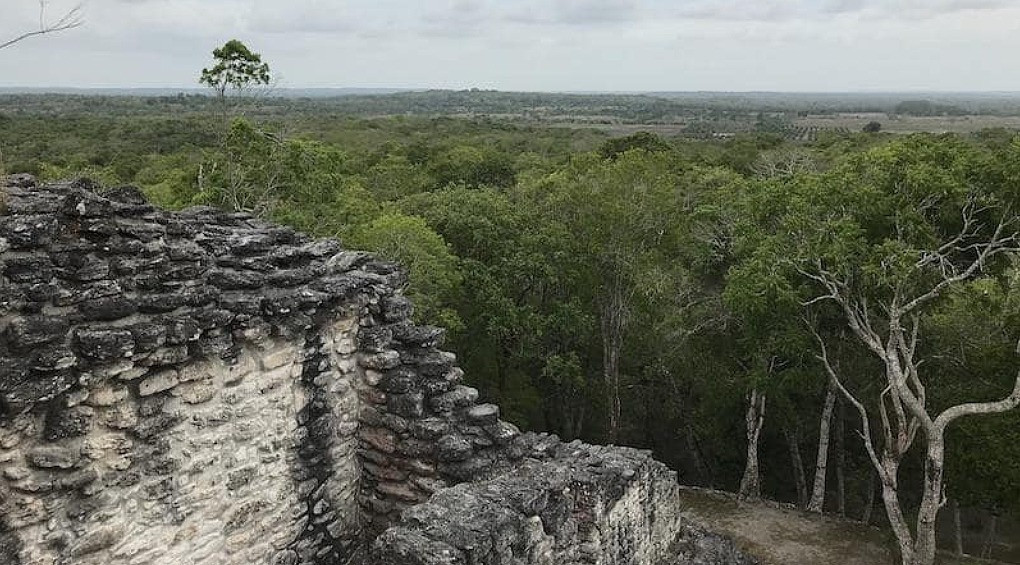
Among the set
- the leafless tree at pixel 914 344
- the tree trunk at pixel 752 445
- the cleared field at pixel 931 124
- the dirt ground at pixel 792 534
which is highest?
the cleared field at pixel 931 124

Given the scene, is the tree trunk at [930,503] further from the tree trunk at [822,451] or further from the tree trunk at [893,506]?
the tree trunk at [822,451]

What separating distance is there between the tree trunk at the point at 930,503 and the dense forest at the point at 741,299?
0.04 m

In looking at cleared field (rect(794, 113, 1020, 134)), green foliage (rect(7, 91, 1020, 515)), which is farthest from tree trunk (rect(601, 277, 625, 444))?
cleared field (rect(794, 113, 1020, 134))

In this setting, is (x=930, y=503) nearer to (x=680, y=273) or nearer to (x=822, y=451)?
(x=822, y=451)

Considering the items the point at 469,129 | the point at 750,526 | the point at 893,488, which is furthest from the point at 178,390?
the point at 469,129

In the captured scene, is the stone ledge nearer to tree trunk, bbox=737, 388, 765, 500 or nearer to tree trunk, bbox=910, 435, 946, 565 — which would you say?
tree trunk, bbox=910, 435, 946, 565

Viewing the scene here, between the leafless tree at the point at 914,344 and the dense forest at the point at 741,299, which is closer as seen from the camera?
the leafless tree at the point at 914,344

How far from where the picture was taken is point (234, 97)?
1880 centimetres

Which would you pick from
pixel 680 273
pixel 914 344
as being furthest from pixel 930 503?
pixel 680 273

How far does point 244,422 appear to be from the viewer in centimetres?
555

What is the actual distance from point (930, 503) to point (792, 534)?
131 inches

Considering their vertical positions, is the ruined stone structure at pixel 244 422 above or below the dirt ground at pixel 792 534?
above

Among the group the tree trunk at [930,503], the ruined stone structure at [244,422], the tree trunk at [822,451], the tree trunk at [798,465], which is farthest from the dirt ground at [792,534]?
the ruined stone structure at [244,422]

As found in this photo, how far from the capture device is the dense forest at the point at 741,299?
35.6 ft
